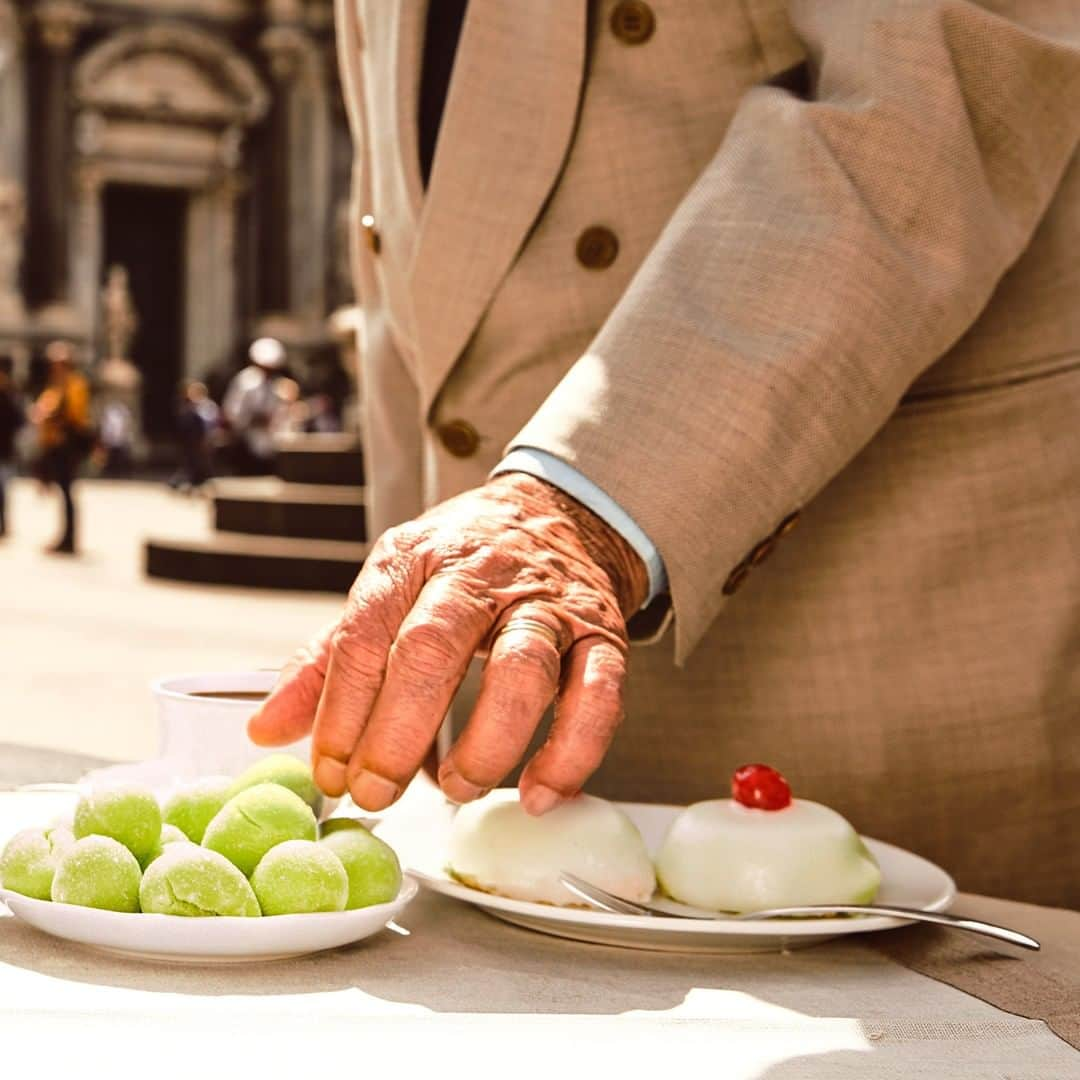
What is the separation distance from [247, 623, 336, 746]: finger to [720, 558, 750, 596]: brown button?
0.32 meters

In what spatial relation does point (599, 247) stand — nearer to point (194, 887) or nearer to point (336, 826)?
point (336, 826)

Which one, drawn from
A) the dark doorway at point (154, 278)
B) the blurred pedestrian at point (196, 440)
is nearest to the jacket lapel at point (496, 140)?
the blurred pedestrian at point (196, 440)

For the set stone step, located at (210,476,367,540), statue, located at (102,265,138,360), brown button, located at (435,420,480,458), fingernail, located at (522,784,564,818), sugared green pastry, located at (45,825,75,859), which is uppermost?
brown button, located at (435,420,480,458)

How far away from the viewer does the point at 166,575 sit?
1034cm

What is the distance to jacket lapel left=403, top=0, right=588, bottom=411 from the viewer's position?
4.64 feet

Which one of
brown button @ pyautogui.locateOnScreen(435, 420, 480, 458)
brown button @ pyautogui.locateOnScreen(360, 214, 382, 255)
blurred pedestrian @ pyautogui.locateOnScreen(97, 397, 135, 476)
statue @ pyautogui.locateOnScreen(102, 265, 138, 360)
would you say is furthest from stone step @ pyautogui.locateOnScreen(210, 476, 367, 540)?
statue @ pyautogui.locateOnScreen(102, 265, 138, 360)

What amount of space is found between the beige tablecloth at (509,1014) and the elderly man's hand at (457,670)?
0.29 ft

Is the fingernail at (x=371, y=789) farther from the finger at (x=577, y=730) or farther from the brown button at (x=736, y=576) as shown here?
the brown button at (x=736, y=576)

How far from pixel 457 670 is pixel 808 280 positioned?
389 mm

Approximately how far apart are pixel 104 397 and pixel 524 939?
2385 cm

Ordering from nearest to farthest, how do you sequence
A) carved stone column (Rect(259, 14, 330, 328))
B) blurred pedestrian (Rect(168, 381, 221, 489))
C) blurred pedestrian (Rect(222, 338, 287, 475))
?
blurred pedestrian (Rect(222, 338, 287, 475)), blurred pedestrian (Rect(168, 381, 221, 489)), carved stone column (Rect(259, 14, 330, 328))

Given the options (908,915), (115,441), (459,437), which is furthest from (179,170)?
(908,915)

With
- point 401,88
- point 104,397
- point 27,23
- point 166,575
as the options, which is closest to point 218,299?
point 104,397

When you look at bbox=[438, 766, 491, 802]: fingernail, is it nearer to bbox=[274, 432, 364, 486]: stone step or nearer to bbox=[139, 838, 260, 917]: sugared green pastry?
bbox=[139, 838, 260, 917]: sugared green pastry
